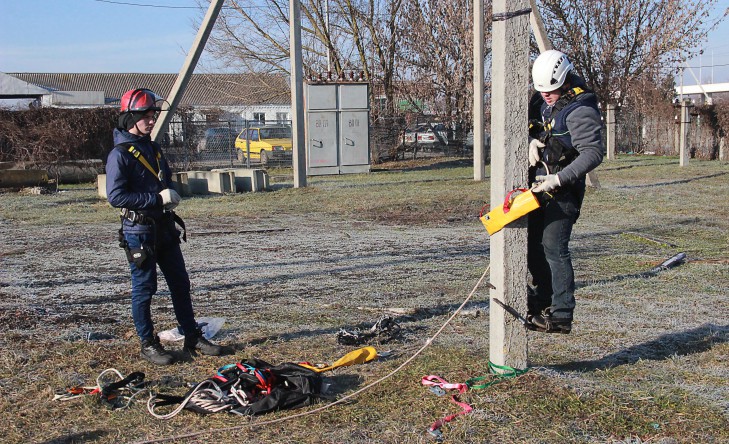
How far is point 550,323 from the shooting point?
477cm

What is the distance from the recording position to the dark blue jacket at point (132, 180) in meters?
5.01

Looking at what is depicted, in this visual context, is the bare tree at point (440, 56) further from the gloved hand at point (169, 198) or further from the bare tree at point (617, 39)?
the gloved hand at point (169, 198)

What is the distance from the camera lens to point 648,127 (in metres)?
30.8

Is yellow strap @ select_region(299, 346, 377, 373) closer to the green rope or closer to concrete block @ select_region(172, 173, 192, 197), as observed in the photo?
the green rope

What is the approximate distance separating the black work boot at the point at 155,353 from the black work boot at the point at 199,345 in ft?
0.68

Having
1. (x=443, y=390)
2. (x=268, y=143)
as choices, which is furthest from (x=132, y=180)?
(x=268, y=143)

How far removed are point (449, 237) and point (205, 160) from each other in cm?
1688

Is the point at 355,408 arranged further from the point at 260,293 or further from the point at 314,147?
the point at 314,147

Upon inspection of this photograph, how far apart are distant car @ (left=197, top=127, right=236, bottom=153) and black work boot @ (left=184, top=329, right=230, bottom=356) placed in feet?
70.6

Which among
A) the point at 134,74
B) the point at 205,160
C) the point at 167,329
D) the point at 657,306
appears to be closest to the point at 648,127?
the point at 205,160

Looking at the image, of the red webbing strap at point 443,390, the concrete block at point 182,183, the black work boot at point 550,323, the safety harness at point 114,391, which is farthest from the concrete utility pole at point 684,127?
the safety harness at point 114,391

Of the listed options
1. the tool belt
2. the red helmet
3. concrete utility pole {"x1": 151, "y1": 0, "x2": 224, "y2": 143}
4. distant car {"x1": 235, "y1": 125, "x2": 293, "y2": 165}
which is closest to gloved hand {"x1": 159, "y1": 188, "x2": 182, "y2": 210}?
the tool belt

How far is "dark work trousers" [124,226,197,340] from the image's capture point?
509 centimetres

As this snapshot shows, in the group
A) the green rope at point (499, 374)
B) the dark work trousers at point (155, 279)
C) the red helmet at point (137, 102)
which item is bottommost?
the green rope at point (499, 374)
